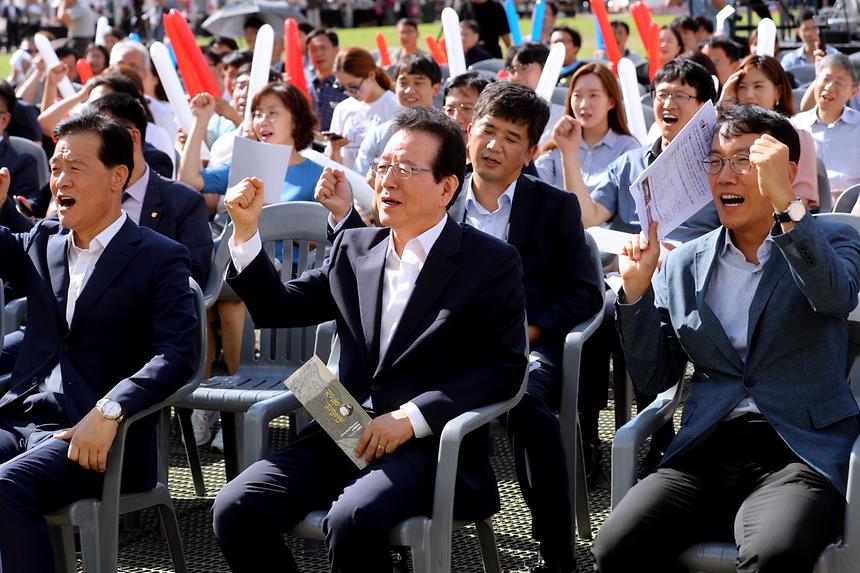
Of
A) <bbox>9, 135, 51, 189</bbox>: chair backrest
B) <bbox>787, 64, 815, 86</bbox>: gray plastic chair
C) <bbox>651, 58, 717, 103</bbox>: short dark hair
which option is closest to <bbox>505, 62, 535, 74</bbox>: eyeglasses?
<bbox>787, 64, 815, 86</bbox>: gray plastic chair

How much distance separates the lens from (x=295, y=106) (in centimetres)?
562

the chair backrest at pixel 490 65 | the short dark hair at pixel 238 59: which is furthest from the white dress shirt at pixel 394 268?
the chair backrest at pixel 490 65

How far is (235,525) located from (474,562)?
114 cm

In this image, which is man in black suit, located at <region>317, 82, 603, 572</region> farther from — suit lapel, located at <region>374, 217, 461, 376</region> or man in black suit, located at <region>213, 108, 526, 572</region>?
suit lapel, located at <region>374, 217, 461, 376</region>

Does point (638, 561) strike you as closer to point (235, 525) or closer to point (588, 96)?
point (235, 525)

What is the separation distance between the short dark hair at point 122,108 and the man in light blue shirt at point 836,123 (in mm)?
3328

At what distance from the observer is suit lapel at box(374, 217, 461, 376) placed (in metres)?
3.17

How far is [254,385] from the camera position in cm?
434

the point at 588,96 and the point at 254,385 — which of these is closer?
the point at 254,385

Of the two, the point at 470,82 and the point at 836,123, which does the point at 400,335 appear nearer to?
the point at 470,82

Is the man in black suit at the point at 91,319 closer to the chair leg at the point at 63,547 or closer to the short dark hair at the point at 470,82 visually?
the chair leg at the point at 63,547

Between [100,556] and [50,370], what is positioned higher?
[50,370]

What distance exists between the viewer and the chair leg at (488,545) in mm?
3226

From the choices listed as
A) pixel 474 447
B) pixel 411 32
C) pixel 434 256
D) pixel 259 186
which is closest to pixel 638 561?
pixel 474 447
